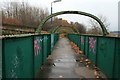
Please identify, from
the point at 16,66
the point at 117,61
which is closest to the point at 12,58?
the point at 16,66

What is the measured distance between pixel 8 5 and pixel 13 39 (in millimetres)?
57417

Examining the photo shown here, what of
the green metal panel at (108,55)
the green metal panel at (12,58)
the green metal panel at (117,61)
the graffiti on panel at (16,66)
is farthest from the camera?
the green metal panel at (108,55)

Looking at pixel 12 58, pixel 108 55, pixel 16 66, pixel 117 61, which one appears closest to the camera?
pixel 12 58

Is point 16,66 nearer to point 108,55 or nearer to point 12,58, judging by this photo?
point 12,58

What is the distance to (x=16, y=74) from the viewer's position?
521cm

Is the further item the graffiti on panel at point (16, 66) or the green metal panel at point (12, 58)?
the graffiti on panel at point (16, 66)

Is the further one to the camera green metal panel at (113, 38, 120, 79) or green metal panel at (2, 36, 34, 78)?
green metal panel at (113, 38, 120, 79)

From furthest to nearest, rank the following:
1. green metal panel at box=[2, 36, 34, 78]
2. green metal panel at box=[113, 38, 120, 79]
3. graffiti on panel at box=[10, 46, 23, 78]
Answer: green metal panel at box=[113, 38, 120, 79] < graffiti on panel at box=[10, 46, 23, 78] < green metal panel at box=[2, 36, 34, 78]

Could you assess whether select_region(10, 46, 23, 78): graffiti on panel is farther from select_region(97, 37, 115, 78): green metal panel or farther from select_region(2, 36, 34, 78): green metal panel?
select_region(97, 37, 115, 78): green metal panel

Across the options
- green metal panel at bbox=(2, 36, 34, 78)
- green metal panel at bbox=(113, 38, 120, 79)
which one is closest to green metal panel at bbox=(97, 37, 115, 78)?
green metal panel at bbox=(113, 38, 120, 79)

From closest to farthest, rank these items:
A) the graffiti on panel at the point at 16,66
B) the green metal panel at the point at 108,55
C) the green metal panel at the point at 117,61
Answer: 1. the graffiti on panel at the point at 16,66
2. the green metal panel at the point at 117,61
3. the green metal panel at the point at 108,55

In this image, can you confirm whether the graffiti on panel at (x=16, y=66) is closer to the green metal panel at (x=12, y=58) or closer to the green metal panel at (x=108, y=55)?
the green metal panel at (x=12, y=58)

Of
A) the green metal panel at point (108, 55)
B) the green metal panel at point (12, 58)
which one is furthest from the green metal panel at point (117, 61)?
the green metal panel at point (12, 58)

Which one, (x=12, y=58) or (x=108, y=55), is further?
(x=108, y=55)
